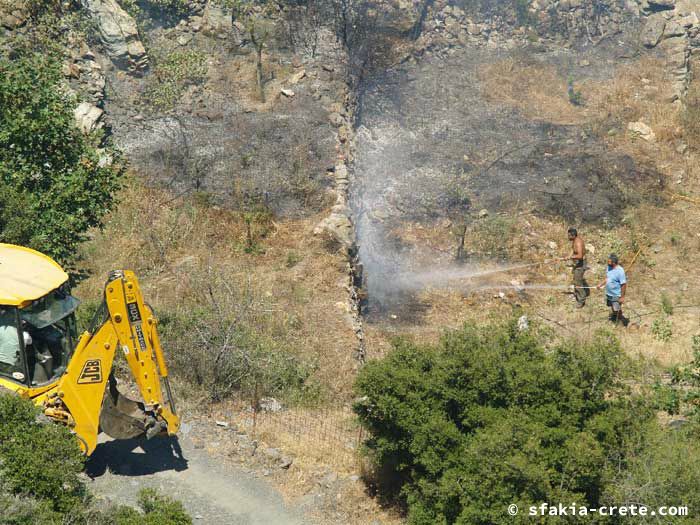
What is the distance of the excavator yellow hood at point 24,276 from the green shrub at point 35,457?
96 cm

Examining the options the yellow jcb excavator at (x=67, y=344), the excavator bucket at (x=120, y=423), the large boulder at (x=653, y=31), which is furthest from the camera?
the large boulder at (x=653, y=31)

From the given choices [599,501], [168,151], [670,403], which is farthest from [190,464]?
[168,151]

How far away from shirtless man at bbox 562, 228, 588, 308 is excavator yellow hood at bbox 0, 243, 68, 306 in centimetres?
846

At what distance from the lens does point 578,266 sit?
13.1m

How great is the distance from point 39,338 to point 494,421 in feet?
14.9

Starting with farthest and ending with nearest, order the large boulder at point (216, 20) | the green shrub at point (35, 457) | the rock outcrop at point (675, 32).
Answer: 1. the rock outcrop at point (675, 32)
2. the large boulder at point (216, 20)
3. the green shrub at point (35, 457)

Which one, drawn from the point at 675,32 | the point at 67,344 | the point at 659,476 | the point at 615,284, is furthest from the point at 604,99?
the point at 67,344

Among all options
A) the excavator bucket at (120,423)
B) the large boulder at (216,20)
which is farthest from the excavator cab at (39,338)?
the large boulder at (216,20)

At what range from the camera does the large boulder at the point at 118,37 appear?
1862 cm

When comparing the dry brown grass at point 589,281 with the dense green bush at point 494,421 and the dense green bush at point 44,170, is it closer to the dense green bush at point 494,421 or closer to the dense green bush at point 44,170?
the dense green bush at point 494,421

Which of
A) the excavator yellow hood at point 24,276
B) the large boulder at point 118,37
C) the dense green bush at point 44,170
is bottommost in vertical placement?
the excavator yellow hood at point 24,276

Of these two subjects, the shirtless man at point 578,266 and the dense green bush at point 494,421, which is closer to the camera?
the dense green bush at point 494,421

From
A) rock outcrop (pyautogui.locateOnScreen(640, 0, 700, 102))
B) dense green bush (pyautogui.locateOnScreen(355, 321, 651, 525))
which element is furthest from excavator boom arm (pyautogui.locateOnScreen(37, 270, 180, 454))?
rock outcrop (pyautogui.locateOnScreen(640, 0, 700, 102))

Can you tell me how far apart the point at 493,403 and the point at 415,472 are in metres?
1.10
